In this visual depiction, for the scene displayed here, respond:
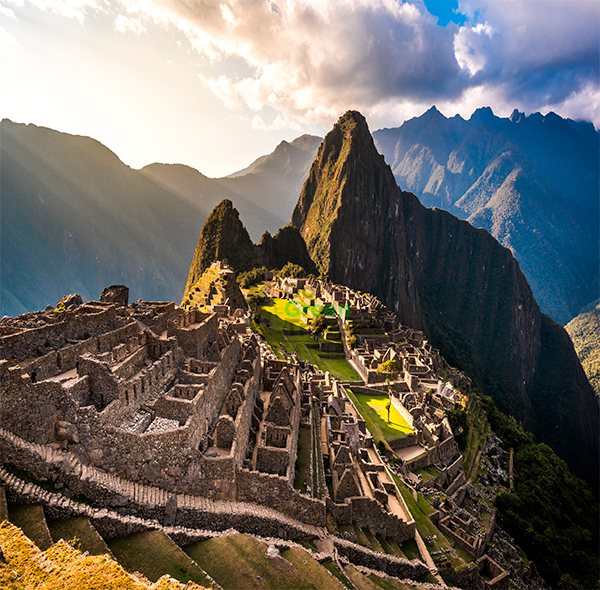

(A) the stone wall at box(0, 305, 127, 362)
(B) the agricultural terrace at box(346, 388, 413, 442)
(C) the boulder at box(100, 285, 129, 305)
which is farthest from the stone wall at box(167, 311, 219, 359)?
(B) the agricultural terrace at box(346, 388, 413, 442)

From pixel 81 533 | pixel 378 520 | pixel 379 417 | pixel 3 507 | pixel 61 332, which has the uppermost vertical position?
pixel 61 332

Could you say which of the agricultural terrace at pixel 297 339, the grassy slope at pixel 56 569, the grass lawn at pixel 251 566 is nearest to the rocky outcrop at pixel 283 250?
the agricultural terrace at pixel 297 339

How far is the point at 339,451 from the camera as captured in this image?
20062mm

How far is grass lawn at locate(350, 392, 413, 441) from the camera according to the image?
3136 centimetres

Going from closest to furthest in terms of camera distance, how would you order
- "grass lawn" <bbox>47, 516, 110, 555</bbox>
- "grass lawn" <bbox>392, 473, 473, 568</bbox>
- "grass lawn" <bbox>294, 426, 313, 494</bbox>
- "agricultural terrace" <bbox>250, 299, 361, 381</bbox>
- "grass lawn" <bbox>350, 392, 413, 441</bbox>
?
"grass lawn" <bbox>47, 516, 110, 555</bbox> < "grass lawn" <bbox>294, 426, 313, 494</bbox> < "grass lawn" <bbox>392, 473, 473, 568</bbox> < "grass lawn" <bbox>350, 392, 413, 441</bbox> < "agricultural terrace" <bbox>250, 299, 361, 381</bbox>

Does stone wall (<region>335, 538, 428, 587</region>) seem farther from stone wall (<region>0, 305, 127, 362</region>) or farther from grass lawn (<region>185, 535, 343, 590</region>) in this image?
stone wall (<region>0, 305, 127, 362</region>)

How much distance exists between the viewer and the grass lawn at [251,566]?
11.5m

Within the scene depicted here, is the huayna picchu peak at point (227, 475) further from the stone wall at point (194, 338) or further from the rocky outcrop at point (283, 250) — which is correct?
the rocky outcrop at point (283, 250)

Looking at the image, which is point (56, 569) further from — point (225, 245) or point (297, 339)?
point (225, 245)

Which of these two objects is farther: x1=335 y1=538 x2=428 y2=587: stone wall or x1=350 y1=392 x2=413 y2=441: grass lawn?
x1=350 y1=392 x2=413 y2=441: grass lawn

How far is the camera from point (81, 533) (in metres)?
10.3

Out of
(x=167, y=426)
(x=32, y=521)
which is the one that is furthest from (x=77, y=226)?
(x=32, y=521)

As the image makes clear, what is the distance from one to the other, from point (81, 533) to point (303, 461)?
11.2m

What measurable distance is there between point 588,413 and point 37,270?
679 ft
